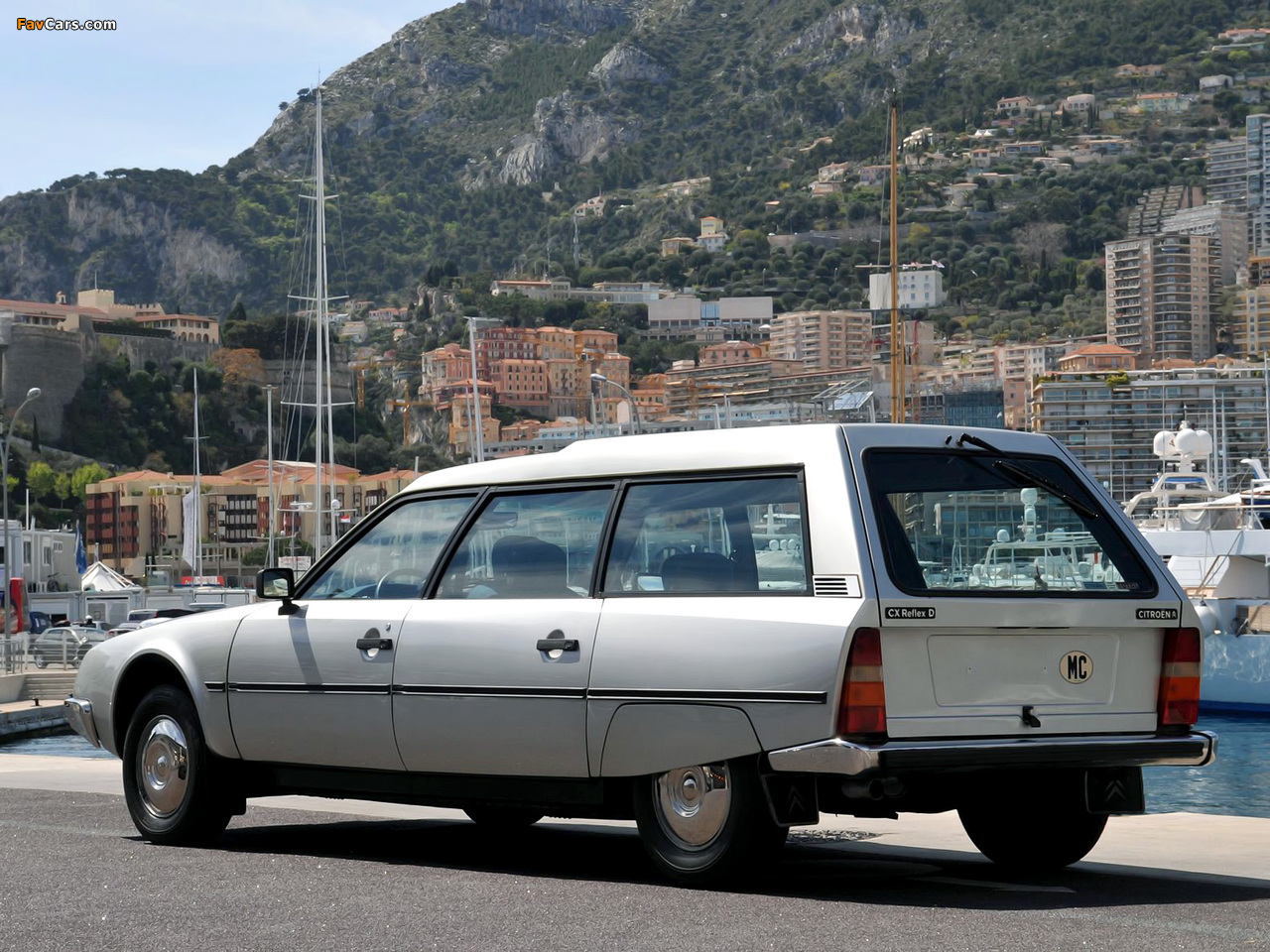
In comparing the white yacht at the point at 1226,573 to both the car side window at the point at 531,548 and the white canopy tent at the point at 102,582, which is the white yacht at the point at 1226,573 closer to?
the car side window at the point at 531,548

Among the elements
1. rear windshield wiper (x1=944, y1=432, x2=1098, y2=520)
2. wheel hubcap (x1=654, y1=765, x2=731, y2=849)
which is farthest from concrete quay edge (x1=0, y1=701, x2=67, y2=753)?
rear windshield wiper (x1=944, y1=432, x2=1098, y2=520)

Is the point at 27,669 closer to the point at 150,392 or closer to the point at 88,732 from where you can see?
the point at 88,732

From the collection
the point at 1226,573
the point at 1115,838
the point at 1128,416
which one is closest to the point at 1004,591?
the point at 1115,838

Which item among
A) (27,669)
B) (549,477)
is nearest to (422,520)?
(549,477)

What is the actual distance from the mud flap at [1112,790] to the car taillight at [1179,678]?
9.1 inches

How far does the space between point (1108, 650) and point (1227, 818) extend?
11.1 feet

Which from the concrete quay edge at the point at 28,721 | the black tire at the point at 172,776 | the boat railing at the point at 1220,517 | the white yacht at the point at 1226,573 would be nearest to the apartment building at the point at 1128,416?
the white yacht at the point at 1226,573

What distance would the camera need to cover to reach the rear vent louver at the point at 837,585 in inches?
237

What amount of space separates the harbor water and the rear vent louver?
1442 centimetres

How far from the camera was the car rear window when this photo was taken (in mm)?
6250

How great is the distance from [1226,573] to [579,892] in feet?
155

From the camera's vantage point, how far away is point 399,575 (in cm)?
753

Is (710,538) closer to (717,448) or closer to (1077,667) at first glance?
(717,448)

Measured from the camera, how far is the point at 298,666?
7.59 m
